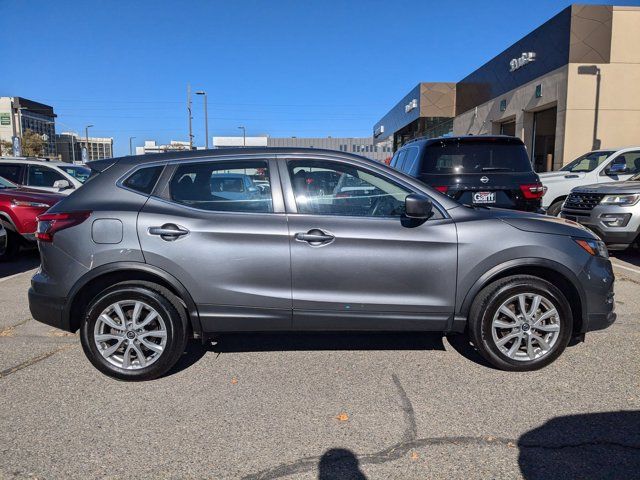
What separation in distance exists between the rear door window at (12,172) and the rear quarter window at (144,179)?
8550mm

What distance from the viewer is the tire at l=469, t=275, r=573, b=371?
3.76 metres

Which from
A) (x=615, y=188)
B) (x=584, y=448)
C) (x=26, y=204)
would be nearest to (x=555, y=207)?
(x=615, y=188)

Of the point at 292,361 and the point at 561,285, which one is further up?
the point at 561,285

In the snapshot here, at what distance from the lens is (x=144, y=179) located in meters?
3.87

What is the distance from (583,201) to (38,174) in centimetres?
1122

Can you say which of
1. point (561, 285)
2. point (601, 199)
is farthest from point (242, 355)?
point (601, 199)

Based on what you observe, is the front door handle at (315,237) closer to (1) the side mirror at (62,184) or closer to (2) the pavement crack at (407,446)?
(2) the pavement crack at (407,446)

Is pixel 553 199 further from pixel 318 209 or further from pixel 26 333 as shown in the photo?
pixel 26 333

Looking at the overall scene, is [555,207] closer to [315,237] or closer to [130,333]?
[315,237]

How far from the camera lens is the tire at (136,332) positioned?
3.70 metres

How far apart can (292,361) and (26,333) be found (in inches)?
112

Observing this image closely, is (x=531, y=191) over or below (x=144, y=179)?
below

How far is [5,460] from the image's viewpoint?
2.77 meters

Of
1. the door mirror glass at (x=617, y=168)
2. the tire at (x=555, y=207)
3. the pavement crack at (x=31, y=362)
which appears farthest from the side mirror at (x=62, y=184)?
the door mirror glass at (x=617, y=168)
